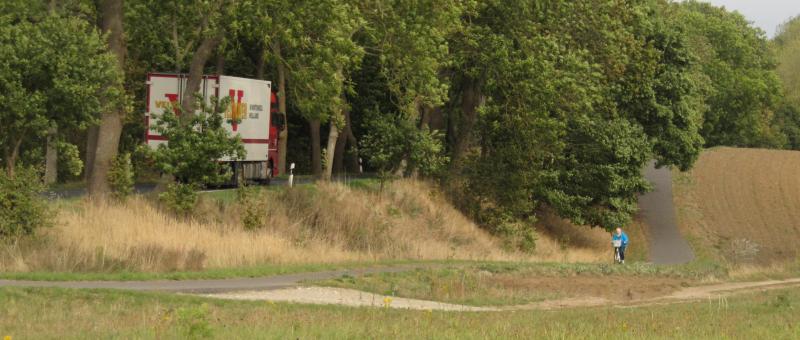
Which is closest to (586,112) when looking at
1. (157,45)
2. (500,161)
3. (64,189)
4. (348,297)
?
(500,161)

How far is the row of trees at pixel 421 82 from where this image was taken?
29812 mm

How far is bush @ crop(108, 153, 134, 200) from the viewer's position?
106 feet

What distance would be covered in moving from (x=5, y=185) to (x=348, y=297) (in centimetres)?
803

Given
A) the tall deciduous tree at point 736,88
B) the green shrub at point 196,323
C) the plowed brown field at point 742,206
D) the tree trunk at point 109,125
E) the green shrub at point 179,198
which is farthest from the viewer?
the tall deciduous tree at point 736,88

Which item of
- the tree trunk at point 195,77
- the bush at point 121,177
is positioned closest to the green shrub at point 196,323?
the bush at point 121,177

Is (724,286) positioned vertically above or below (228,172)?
below

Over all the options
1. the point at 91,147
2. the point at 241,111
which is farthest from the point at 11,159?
the point at 241,111

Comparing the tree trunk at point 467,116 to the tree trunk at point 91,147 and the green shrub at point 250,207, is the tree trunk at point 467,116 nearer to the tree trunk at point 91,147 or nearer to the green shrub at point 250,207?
the green shrub at point 250,207

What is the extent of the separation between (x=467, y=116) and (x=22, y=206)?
26.6 metres

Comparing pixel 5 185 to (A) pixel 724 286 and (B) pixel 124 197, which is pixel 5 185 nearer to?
(B) pixel 124 197

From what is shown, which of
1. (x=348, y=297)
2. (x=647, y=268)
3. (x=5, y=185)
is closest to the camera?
(x=348, y=297)

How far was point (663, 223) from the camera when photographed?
64.8 meters

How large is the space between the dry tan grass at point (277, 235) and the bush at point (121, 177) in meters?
0.36

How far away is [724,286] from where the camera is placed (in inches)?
1362
